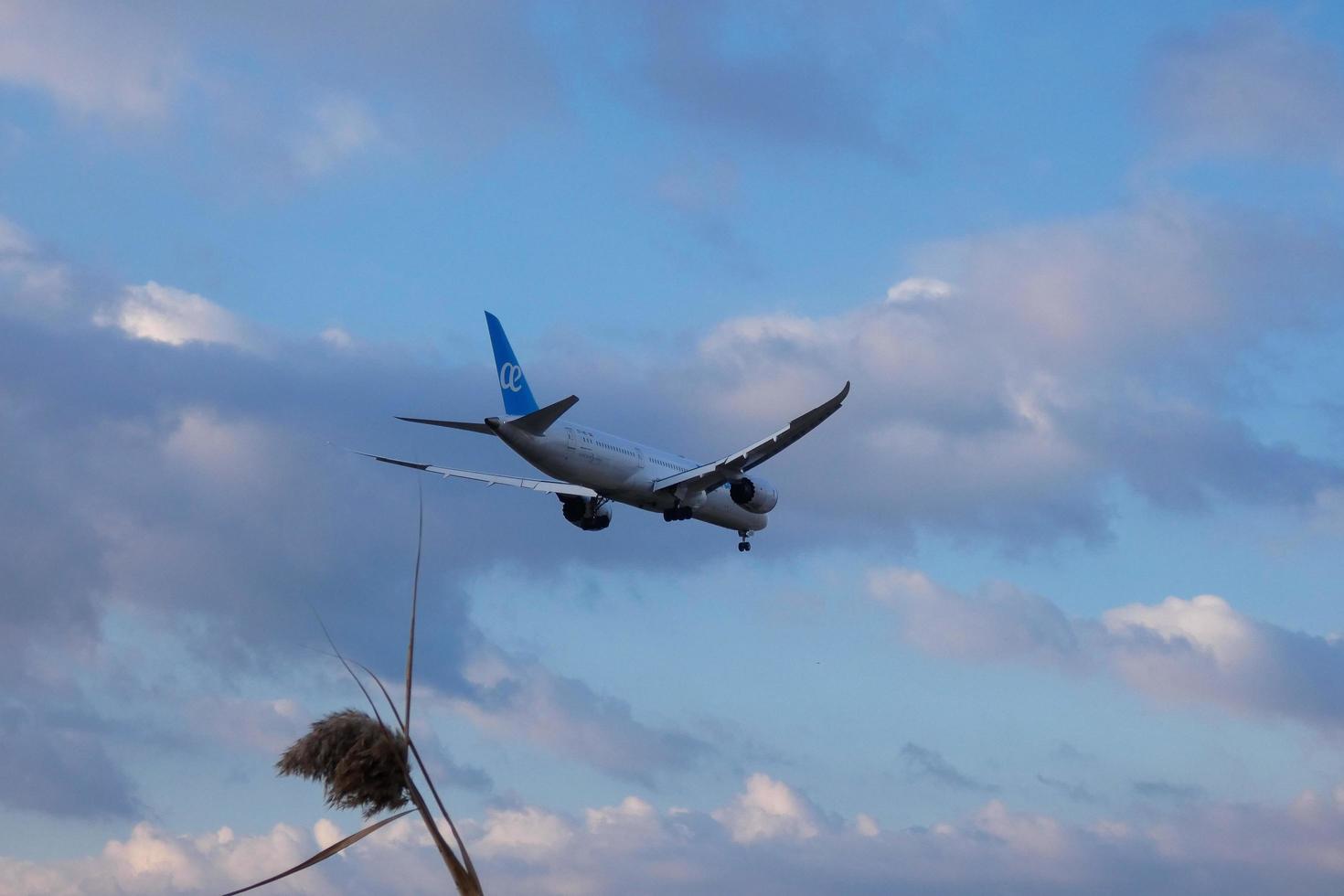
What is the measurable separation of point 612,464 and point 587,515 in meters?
7.51

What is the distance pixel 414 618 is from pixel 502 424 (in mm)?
57460

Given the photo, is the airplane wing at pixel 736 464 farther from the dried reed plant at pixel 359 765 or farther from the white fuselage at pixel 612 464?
the dried reed plant at pixel 359 765

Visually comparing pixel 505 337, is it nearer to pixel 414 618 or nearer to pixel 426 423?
pixel 426 423

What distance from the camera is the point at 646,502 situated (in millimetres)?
73375

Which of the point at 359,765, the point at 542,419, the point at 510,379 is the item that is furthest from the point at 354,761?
the point at 510,379

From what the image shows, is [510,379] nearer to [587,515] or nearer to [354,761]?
[587,515]

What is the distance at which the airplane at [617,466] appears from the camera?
66.5m

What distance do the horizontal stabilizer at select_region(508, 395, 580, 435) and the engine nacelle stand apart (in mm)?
11331

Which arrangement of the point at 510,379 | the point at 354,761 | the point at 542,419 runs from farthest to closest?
the point at 510,379, the point at 542,419, the point at 354,761

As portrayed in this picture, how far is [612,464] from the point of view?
70.5 meters

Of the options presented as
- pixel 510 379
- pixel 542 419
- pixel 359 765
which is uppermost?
pixel 510 379

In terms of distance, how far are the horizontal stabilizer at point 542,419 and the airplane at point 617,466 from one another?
4 centimetres

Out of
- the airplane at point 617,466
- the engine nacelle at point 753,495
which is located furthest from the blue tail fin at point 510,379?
the engine nacelle at point 753,495

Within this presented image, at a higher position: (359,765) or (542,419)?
(542,419)
